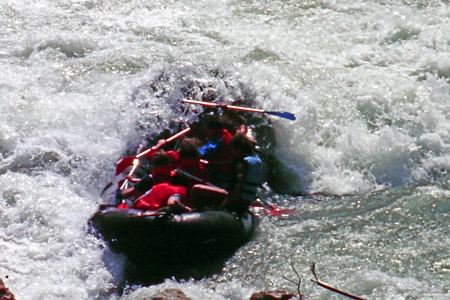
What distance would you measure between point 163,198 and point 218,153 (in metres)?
0.94

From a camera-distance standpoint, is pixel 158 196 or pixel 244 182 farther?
pixel 244 182

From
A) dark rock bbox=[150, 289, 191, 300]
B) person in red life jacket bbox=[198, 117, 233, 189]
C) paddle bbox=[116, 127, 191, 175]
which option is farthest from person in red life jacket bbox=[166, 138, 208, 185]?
dark rock bbox=[150, 289, 191, 300]

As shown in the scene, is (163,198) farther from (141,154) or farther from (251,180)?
(141,154)

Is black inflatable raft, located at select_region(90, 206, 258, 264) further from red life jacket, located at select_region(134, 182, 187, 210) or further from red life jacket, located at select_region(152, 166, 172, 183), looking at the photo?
red life jacket, located at select_region(152, 166, 172, 183)

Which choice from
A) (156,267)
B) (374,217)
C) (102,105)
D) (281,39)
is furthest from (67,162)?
(281,39)

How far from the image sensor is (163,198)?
7.86 m

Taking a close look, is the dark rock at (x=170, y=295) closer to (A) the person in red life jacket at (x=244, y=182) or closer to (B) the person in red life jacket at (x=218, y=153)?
A: (A) the person in red life jacket at (x=244, y=182)

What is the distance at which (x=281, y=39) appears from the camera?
1273cm

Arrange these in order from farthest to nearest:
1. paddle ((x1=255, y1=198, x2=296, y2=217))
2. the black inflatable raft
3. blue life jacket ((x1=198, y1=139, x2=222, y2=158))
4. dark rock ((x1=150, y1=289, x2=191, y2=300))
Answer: paddle ((x1=255, y1=198, x2=296, y2=217)) < blue life jacket ((x1=198, y1=139, x2=222, y2=158)) < the black inflatable raft < dark rock ((x1=150, y1=289, x2=191, y2=300))

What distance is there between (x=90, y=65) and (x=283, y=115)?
10.3 feet

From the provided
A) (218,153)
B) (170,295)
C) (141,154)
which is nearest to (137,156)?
(141,154)

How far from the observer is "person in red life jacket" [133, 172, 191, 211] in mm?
7719

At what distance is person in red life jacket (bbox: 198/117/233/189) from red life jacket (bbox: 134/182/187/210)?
0.54 meters

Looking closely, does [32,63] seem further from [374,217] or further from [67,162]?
[374,217]
